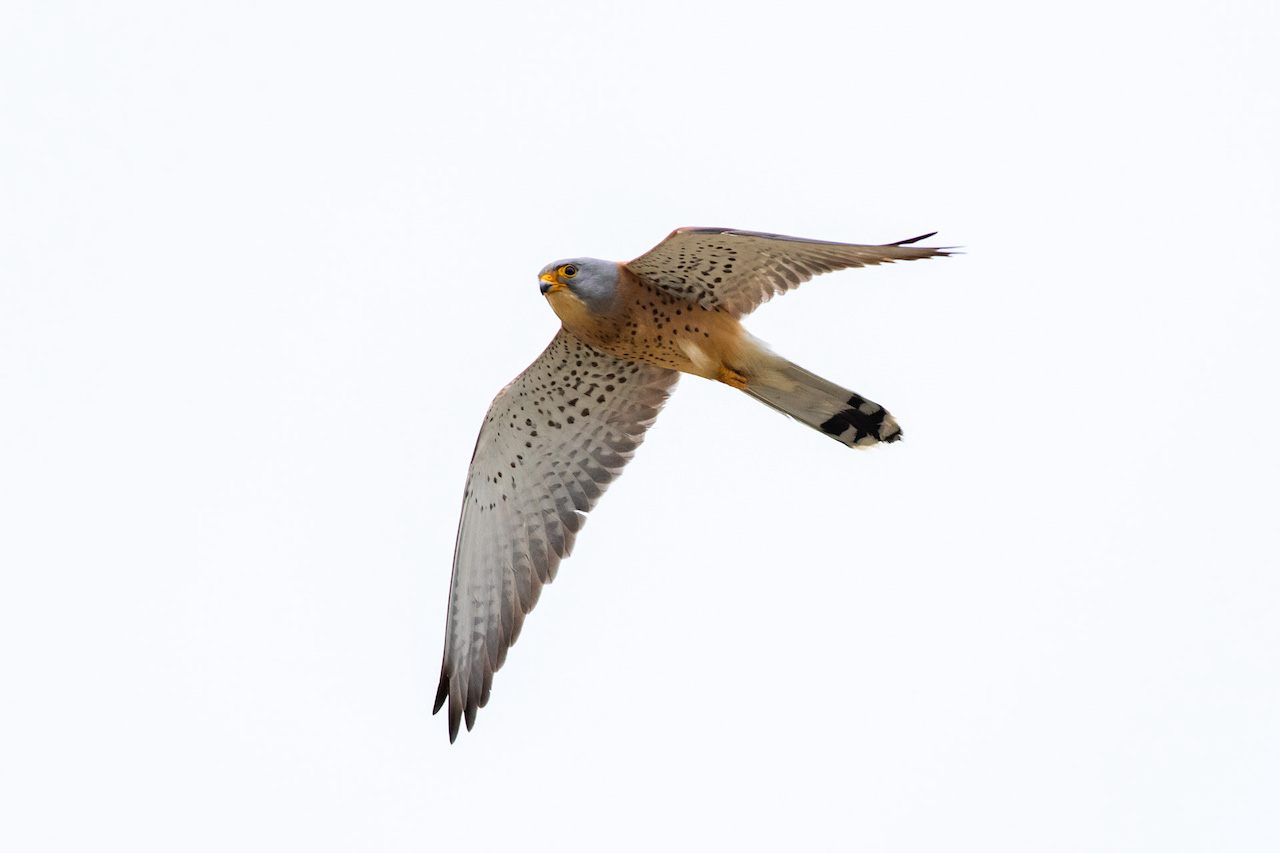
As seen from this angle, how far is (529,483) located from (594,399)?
0.70 meters

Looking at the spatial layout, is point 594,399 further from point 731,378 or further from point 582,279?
point 582,279

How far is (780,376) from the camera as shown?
7.33 metres

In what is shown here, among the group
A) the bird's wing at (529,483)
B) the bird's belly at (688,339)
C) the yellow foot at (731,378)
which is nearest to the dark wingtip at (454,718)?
the bird's wing at (529,483)

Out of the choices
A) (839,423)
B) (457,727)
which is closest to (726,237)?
(839,423)

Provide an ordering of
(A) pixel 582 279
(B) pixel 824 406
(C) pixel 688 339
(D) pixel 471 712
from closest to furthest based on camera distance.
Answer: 1. (A) pixel 582 279
2. (C) pixel 688 339
3. (B) pixel 824 406
4. (D) pixel 471 712

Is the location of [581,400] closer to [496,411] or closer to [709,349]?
[496,411]

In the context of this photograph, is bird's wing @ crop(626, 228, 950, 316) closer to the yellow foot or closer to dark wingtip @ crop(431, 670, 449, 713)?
the yellow foot

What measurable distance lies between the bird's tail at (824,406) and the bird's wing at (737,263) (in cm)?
46

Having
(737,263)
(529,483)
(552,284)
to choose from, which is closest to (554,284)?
(552,284)

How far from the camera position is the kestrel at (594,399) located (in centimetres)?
704

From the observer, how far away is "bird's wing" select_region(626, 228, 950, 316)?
6441 millimetres

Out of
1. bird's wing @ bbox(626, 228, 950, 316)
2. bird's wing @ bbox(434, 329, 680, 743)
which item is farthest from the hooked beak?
bird's wing @ bbox(434, 329, 680, 743)

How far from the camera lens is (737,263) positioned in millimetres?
7023

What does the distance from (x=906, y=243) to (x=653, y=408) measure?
2.41m
